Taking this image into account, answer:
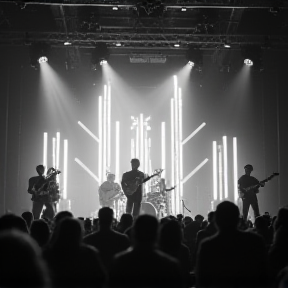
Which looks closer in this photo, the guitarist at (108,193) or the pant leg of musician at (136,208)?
the pant leg of musician at (136,208)

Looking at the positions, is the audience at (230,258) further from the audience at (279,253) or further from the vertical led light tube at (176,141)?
the vertical led light tube at (176,141)

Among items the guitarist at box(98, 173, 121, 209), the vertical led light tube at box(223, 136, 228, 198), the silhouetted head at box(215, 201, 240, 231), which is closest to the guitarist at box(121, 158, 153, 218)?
the guitarist at box(98, 173, 121, 209)

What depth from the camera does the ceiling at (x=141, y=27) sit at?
16.0 metres

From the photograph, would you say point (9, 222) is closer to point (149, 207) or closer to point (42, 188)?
point (42, 188)

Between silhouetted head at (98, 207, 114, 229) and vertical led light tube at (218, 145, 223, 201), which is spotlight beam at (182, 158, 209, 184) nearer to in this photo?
vertical led light tube at (218, 145, 223, 201)

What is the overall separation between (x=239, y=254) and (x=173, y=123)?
1799 cm

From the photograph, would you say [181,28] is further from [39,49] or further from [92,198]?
[92,198]

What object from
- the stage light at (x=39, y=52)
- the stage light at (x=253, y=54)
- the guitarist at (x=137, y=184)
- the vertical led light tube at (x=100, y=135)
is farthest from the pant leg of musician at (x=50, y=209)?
the vertical led light tube at (x=100, y=135)

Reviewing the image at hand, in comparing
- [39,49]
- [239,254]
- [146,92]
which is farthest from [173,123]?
[239,254]

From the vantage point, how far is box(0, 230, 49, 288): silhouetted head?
76.0 inches

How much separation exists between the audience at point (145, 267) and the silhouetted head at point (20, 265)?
100 centimetres

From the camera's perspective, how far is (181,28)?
17.4 m

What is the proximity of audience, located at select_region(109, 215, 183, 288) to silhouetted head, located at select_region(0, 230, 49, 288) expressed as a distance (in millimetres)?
1000

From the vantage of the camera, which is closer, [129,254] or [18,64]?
[129,254]
